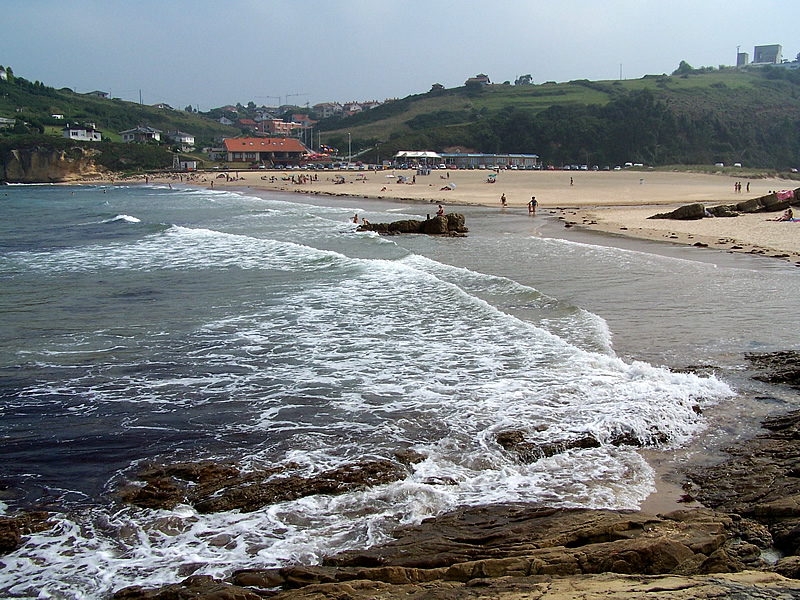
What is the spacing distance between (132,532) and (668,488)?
481 cm

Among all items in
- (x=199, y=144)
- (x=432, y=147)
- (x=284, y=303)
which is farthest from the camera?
(x=199, y=144)

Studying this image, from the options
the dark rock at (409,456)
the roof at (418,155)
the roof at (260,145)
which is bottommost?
the dark rock at (409,456)

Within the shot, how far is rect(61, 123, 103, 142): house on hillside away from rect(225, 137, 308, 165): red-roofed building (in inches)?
922

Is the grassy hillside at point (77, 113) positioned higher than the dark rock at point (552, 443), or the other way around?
the grassy hillside at point (77, 113)

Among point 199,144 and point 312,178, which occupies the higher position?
point 199,144

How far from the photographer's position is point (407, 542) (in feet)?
15.6

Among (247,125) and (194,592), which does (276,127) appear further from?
(194,592)

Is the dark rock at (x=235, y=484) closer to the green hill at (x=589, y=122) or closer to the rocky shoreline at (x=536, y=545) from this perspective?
the rocky shoreline at (x=536, y=545)

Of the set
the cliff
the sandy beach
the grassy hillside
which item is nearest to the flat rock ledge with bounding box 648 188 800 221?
the sandy beach

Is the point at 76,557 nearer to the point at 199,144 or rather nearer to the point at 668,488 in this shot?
the point at 668,488

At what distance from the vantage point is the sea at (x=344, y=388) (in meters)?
5.27

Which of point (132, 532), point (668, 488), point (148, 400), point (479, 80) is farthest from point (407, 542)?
point (479, 80)

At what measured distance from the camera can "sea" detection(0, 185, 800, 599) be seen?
5270 millimetres

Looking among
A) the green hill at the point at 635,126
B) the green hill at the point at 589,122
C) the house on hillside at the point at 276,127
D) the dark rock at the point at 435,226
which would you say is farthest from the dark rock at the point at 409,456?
the house on hillside at the point at 276,127
